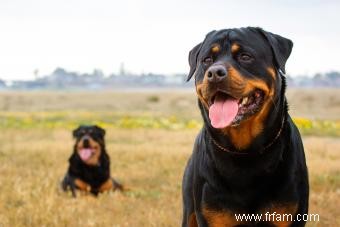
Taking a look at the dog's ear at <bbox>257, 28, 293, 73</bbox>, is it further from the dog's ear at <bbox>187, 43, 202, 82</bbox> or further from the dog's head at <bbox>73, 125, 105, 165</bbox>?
the dog's head at <bbox>73, 125, 105, 165</bbox>

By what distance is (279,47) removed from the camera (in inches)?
185

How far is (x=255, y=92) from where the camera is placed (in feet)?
14.4

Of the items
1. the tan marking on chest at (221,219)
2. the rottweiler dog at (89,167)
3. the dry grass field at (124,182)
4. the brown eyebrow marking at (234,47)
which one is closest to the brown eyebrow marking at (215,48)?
the brown eyebrow marking at (234,47)

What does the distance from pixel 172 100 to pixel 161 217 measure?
203 feet

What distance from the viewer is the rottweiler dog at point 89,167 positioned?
10297mm

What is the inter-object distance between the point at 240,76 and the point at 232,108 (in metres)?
0.24

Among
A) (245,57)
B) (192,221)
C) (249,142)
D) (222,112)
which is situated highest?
(245,57)

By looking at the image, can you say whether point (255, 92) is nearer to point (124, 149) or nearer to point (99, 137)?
point (99, 137)

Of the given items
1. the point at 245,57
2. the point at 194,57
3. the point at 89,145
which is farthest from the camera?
the point at 89,145

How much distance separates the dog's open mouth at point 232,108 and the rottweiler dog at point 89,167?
5.92 metres

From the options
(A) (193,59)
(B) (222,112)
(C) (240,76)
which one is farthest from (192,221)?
(C) (240,76)

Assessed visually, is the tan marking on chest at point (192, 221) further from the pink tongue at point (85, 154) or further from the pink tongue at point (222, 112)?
the pink tongue at point (85, 154)

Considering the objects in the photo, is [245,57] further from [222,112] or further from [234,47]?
[222,112]

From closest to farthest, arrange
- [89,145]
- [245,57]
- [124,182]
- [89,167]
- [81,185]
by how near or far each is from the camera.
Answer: [245,57] < [81,185] < [89,167] < [89,145] < [124,182]
